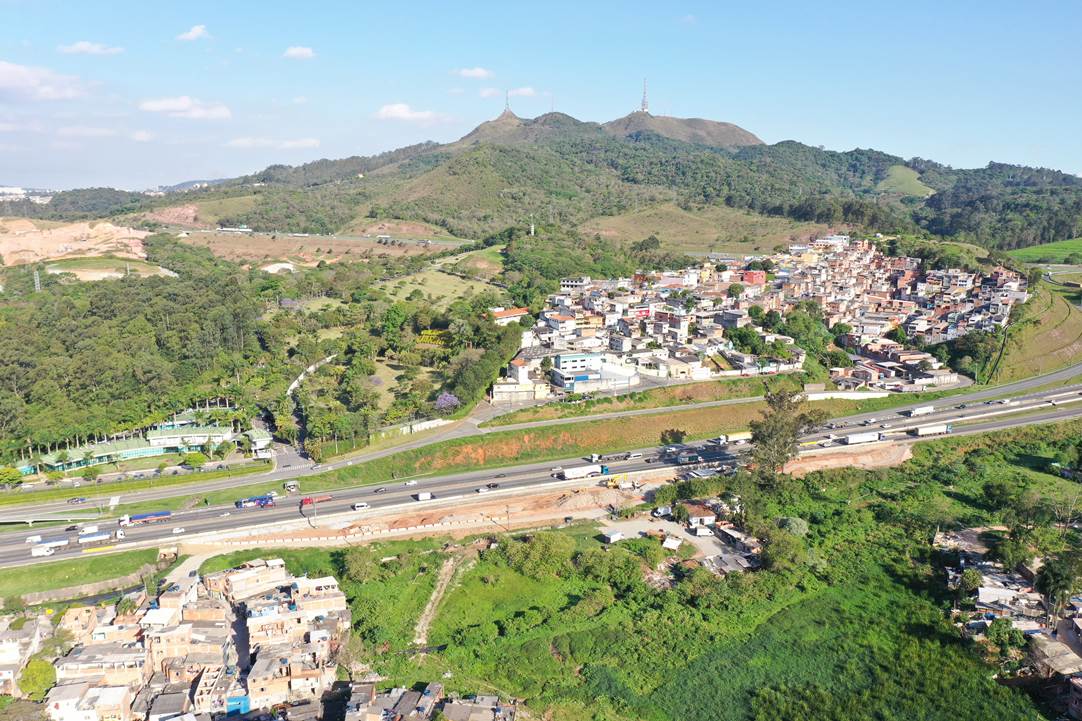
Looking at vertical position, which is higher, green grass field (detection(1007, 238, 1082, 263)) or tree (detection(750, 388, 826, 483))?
green grass field (detection(1007, 238, 1082, 263))

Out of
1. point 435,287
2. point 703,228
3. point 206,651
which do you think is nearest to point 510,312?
point 435,287

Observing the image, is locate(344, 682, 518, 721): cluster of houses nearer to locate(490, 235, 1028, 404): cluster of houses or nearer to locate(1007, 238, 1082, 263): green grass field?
locate(490, 235, 1028, 404): cluster of houses

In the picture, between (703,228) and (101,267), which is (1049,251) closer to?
(703,228)

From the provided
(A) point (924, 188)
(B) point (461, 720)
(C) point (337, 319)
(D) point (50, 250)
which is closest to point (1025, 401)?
(B) point (461, 720)

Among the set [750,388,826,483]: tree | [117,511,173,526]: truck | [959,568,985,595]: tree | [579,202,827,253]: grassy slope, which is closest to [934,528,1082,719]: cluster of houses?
[959,568,985,595]: tree

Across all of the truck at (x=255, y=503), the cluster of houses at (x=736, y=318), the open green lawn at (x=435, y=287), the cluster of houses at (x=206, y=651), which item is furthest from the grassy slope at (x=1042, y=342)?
the cluster of houses at (x=206, y=651)

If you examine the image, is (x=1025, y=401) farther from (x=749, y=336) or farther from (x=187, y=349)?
(x=187, y=349)

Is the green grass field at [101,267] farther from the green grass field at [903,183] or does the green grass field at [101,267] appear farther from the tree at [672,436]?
the green grass field at [903,183]

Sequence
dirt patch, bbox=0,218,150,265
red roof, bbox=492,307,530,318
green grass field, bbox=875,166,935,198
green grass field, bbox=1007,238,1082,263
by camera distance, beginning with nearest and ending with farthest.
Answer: red roof, bbox=492,307,530,318 < dirt patch, bbox=0,218,150,265 < green grass field, bbox=1007,238,1082,263 < green grass field, bbox=875,166,935,198
